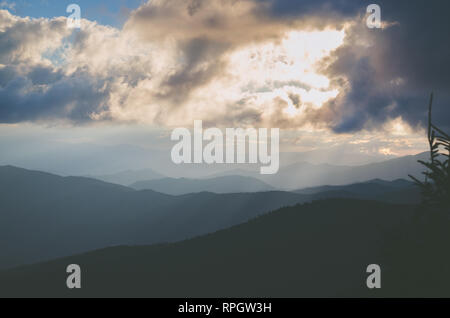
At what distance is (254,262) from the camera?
34594 millimetres

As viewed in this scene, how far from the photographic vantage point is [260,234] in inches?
1725

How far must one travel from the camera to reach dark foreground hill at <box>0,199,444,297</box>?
2758cm

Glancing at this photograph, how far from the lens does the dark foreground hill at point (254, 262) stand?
2758 cm

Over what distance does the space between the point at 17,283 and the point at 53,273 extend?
4.95 meters

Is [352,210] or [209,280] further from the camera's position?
[352,210]

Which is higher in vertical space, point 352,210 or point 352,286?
point 352,210
